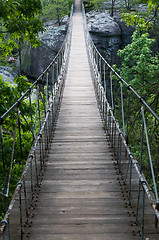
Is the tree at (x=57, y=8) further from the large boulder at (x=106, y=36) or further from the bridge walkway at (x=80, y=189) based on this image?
the bridge walkway at (x=80, y=189)

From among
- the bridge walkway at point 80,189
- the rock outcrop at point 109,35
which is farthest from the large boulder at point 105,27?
the bridge walkway at point 80,189

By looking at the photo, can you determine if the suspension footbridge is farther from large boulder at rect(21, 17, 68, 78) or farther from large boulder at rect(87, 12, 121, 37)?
large boulder at rect(87, 12, 121, 37)

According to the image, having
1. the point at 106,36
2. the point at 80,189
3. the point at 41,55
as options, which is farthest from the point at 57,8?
the point at 80,189

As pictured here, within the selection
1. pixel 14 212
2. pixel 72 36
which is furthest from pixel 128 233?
pixel 72 36

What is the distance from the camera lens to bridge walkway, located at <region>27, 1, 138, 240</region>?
2.59 m

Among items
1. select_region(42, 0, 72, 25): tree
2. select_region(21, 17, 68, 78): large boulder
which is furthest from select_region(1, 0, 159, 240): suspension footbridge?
select_region(42, 0, 72, 25): tree

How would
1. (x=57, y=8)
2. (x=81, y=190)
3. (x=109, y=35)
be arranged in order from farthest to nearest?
(x=57, y=8) < (x=109, y=35) < (x=81, y=190)

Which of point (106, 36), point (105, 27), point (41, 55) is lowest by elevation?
Result: point (41, 55)

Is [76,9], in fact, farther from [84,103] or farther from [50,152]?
[50,152]

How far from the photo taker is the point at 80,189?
330 centimetres

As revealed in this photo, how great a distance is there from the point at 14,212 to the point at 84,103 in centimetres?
413

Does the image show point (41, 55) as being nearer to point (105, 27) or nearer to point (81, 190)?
point (105, 27)

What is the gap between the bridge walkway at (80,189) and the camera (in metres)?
2.59

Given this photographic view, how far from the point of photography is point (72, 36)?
15789 mm
